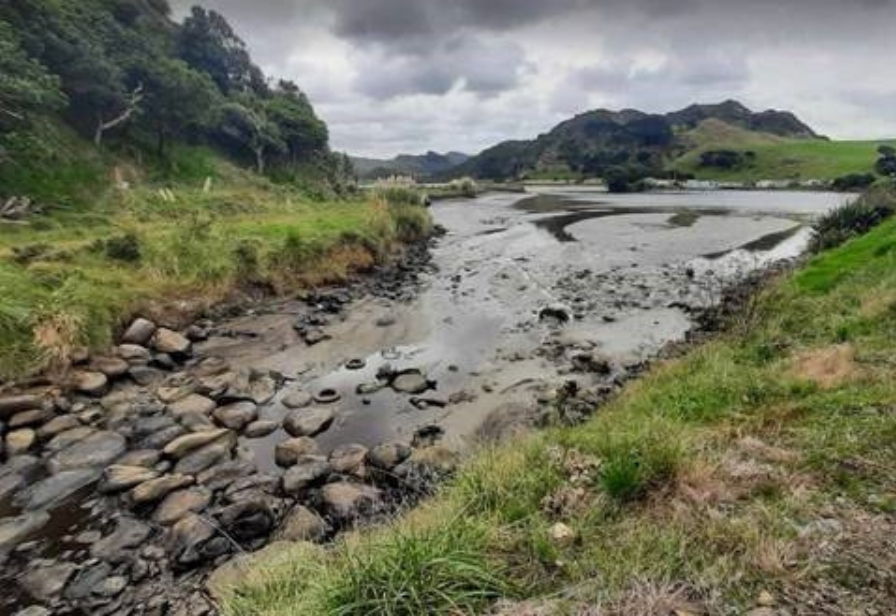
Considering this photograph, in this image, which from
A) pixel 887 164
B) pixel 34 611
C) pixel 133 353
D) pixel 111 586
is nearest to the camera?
pixel 34 611

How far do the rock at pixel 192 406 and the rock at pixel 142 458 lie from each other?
1.63m

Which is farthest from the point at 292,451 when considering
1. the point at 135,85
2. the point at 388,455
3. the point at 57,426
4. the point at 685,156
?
the point at 685,156

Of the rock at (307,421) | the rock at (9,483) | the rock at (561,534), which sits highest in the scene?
the rock at (561,534)

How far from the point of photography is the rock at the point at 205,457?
10866 millimetres

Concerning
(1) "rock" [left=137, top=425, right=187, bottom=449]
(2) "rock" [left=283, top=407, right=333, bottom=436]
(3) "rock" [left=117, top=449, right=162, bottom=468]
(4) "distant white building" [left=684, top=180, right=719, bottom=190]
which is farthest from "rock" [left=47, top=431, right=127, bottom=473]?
(4) "distant white building" [left=684, top=180, right=719, bottom=190]

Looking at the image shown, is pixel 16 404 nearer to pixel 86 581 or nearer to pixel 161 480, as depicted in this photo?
pixel 161 480

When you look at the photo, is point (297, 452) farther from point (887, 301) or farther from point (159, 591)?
point (887, 301)

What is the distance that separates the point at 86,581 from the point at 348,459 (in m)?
4.35

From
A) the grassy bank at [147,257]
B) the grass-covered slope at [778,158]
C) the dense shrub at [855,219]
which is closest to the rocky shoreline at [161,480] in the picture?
the grassy bank at [147,257]

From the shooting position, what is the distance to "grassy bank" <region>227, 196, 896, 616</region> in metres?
4.45

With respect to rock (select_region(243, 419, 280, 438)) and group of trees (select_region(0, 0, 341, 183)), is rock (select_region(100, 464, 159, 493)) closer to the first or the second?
rock (select_region(243, 419, 280, 438))

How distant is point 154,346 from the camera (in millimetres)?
16797

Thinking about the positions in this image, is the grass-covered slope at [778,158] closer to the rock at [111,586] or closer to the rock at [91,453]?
the rock at [91,453]

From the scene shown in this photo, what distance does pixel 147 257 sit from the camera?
20.2m
